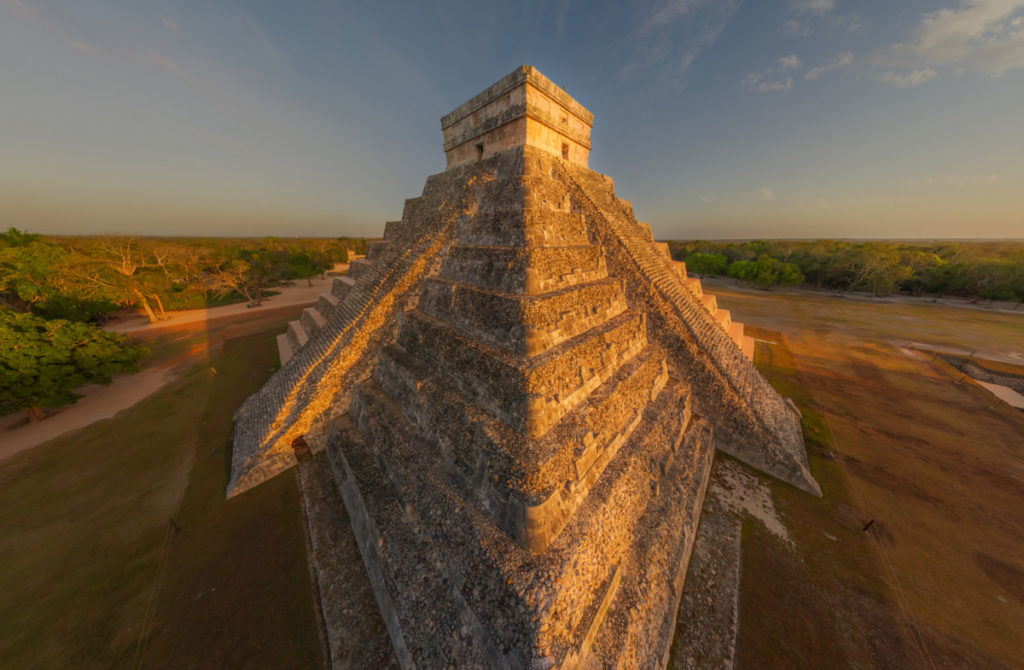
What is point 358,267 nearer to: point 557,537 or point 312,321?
point 312,321

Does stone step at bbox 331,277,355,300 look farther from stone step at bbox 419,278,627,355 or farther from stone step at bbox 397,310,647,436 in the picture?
stone step at bbox 397,310,647,436

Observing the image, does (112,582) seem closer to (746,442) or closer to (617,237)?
(617,237)

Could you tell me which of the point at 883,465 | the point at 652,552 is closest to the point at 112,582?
the point at 652,552

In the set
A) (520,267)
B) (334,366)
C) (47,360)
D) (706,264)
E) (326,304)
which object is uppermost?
(520,267)

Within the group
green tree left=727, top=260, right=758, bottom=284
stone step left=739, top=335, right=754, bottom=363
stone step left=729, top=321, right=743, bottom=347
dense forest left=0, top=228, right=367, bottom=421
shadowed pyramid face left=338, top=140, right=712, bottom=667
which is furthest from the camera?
green tree left=727, top=260, right=758, bottom=284

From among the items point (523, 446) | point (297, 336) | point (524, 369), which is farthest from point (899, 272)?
point (297, 336)

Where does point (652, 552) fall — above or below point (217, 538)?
above

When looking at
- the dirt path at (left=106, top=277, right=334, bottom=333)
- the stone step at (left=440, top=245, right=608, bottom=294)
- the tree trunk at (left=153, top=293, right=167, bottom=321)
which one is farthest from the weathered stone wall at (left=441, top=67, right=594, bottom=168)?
the tree trunk at (left=153, top=293, right=167, bottom=321)
